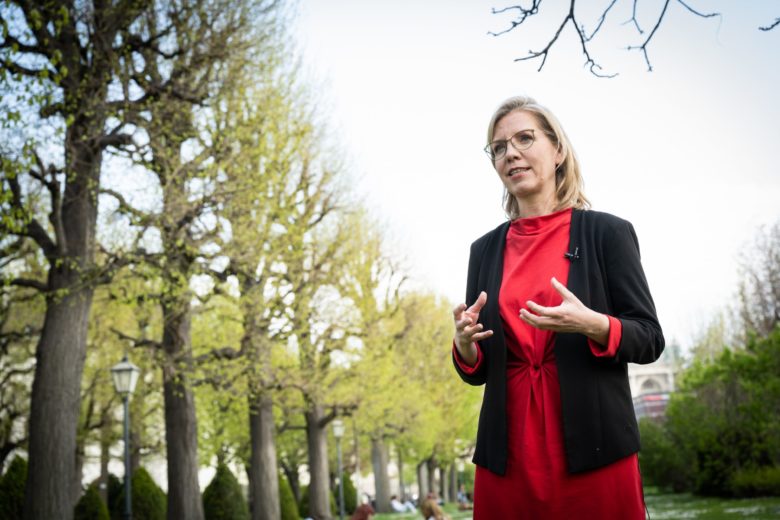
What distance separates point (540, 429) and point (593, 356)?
236 millimetres

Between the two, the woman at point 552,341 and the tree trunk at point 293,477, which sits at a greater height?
the woman at point 552,341

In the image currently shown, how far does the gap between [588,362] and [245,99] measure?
56.0ft

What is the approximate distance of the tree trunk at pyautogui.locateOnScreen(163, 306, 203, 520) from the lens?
17.0m

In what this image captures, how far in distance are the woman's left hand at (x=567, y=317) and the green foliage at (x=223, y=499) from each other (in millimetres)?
24188

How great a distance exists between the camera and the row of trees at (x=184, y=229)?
1291cm

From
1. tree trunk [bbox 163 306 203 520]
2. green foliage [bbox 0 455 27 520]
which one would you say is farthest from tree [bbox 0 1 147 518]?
green foliage [bbox 0 455 27 520]

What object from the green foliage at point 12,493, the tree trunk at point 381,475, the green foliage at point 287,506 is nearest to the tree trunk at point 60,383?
the green foliage at point 12,493

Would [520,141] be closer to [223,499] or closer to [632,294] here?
[632,294]

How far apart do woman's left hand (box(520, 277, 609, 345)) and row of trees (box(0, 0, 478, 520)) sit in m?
9.72

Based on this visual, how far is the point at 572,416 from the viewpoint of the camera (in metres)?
2.13

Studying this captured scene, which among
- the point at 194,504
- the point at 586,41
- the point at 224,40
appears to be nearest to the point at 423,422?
the point at 194,504

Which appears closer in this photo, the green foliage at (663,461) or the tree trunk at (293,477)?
the green foliage at (663,461)

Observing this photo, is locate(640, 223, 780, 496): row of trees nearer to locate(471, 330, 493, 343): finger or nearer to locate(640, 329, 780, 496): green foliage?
locate(640, 329, 780, 496): green foliage

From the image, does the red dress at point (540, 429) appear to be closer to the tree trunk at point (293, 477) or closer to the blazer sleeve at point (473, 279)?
the blazer sleeve at point (473, 279)
